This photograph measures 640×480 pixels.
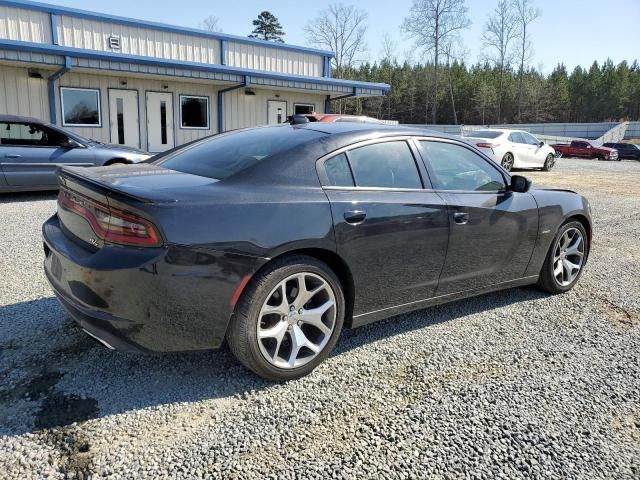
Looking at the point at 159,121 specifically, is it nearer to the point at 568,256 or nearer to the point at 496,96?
the point at 568,256

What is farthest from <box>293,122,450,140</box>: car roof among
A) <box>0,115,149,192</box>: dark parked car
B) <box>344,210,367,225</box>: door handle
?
<box>0,115,149,192</box>: dark parked car

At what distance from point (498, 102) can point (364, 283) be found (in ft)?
247

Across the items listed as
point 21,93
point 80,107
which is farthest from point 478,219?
point 80,107

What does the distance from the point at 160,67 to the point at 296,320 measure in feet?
48.2

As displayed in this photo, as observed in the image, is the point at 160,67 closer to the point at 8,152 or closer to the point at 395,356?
the point at 8,152

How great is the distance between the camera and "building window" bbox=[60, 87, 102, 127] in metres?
15.6

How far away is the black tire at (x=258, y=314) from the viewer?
9.07 ft

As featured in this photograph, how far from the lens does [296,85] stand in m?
19.2

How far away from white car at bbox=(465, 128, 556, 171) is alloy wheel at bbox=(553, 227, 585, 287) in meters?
13.0

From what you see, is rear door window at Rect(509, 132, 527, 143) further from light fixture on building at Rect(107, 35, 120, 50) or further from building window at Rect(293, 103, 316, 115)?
light fixture on building at Rect(107, 35, 120, 50)

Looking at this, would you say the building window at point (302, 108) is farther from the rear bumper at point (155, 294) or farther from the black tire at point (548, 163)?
the rear bumper at point (155, 294)

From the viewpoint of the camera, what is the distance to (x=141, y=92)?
670 inches

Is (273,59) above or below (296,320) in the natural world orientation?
above

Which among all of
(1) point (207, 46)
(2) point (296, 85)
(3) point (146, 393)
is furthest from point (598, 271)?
(1) point (207, 46)
